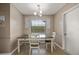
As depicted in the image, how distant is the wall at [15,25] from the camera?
3.54 metres

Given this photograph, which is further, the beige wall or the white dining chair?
the white dining chair

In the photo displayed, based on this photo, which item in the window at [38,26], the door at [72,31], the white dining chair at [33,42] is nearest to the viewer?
the door at [72,31]

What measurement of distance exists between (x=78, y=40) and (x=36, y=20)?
1.46m

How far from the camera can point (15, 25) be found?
3.73m

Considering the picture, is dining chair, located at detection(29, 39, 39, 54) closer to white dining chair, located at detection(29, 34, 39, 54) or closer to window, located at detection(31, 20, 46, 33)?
white dining chair, located at detection(29, 34, 39, 54)

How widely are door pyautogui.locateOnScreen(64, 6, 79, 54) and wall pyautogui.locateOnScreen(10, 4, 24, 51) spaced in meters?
1.52

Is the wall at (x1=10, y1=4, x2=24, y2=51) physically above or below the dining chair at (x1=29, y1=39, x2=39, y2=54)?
above

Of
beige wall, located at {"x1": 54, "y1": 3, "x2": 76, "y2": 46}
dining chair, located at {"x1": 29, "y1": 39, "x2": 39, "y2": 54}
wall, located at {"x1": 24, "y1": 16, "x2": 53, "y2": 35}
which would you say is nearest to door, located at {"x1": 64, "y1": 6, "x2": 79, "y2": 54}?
beige wall, located at {"x1": 54, "y1": 3, "x2": 76, "y2": 46}

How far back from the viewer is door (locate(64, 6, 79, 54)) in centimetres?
333

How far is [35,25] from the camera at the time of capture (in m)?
3.61

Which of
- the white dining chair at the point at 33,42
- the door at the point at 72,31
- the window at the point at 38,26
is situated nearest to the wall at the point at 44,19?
the window at the point at 38,26

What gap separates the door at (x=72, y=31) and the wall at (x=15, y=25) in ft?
4.99

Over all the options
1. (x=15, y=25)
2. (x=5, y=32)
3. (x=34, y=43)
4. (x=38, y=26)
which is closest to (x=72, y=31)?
(x=38, y=26)

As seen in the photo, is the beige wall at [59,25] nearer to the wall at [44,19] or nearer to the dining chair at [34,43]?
the wall at [44,19]
